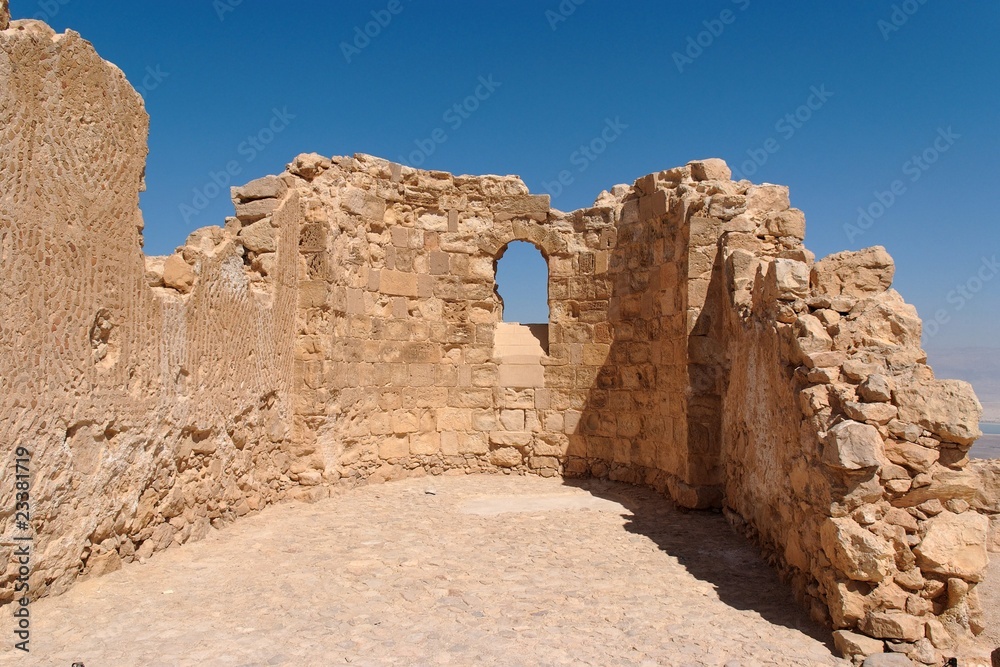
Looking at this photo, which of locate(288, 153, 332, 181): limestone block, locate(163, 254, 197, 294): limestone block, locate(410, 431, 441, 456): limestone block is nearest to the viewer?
locate(163, 254, 197, 294): limestone block

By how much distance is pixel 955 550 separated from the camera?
3.60 metres

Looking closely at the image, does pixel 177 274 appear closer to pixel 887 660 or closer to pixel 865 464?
pixel 865 464

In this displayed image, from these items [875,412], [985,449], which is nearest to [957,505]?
[875,412]

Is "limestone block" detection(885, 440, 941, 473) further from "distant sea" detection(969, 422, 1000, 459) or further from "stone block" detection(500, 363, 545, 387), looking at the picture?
"stone block" detection(500, 363, 545, 387)

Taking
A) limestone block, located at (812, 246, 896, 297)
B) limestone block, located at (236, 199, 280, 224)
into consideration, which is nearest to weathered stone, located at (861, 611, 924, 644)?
limestone block, located at (812, 246, 896, 297)

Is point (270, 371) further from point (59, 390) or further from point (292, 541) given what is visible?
point (59, 390)

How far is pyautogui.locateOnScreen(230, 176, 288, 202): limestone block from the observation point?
681 centimetres

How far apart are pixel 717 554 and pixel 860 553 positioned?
5.71 ft

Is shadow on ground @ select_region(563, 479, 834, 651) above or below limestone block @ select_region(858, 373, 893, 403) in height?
below

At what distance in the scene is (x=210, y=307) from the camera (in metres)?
5.68

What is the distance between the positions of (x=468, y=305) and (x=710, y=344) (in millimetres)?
3053

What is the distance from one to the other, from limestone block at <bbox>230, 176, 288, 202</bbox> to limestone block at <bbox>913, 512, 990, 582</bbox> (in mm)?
5828

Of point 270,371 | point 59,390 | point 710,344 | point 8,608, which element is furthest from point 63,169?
point 710,344

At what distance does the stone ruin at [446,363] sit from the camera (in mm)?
3732
